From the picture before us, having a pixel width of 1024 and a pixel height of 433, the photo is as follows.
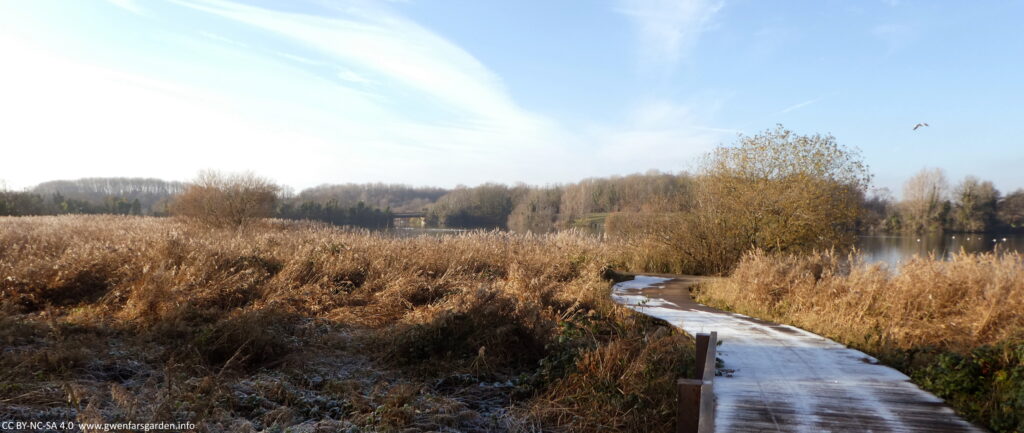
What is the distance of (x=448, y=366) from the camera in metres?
6.37

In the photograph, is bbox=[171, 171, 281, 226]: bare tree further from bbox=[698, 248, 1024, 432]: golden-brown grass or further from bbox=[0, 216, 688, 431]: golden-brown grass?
bbox=[698, 248, 1024, 432]: golden-brown grass

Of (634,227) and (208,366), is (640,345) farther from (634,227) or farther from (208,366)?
(634,227)

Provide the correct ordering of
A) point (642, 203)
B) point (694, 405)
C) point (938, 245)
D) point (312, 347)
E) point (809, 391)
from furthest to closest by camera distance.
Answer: point (938, 245), point (642, 203), point (312, 347), point (809, 391), point (694, 405)

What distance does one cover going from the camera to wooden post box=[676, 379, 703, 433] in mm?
3680

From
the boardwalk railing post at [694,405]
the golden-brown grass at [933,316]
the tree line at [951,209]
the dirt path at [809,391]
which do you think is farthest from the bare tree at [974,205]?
the boardwalk railing post at [694,405]

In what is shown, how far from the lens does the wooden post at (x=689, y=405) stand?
12.1 ft

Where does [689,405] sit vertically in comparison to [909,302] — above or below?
below

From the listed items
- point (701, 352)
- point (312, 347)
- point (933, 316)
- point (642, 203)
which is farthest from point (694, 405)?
point (642, 203)

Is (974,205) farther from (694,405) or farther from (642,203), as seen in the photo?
(694,405)

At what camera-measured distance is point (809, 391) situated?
489cm

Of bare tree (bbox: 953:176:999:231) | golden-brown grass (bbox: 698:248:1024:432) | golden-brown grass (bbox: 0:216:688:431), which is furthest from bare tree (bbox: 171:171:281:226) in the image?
bare tree (bbox: 953:176:999:231)

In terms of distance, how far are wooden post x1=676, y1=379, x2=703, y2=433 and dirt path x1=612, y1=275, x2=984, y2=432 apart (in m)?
0.45

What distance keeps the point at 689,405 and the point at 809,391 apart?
6.16 ft

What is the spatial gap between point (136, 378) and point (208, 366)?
0.65 m
